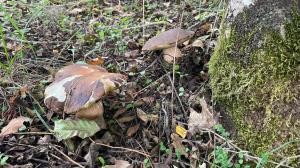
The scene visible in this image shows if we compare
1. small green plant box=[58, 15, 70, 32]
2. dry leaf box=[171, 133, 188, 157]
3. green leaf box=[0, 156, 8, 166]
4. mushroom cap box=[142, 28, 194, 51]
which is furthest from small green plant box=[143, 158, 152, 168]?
small green plant box=[58, 15, 70, 32]

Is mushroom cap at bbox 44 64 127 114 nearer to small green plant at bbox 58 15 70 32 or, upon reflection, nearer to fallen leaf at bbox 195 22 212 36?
fallen leaf at bbox 195 22 212 36

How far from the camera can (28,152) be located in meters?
2.05

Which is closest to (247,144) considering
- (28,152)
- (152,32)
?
(28,152)

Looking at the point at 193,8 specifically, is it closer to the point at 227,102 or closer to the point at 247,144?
the point at 227,102

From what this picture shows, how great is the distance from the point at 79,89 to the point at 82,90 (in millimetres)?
24

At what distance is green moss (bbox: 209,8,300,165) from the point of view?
1723 mm

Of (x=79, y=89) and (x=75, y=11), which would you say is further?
(x=75, y=11)

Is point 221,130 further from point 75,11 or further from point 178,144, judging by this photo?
point 75,11

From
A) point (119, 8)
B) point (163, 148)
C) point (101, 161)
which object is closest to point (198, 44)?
point (163, 148)

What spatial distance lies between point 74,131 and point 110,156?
0.24m

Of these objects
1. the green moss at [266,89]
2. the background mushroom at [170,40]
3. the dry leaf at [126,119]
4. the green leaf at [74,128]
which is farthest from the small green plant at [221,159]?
the background mushroom at [170,40]

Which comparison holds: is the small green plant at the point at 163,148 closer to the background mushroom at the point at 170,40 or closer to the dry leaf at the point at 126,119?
the dry leaf at the point at 126,119

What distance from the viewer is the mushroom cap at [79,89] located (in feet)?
6.18

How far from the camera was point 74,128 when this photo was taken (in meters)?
2.02
